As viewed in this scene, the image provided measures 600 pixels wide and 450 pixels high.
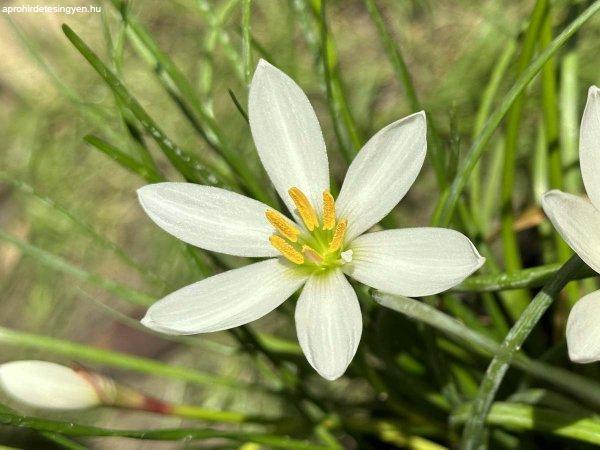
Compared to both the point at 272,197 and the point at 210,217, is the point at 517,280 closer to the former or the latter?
the point at 210,217

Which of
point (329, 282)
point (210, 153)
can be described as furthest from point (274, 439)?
point (210, 153)

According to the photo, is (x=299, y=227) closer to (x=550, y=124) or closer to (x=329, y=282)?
(x=329, y=282)

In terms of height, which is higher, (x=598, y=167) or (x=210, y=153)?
(x=210, y=153)

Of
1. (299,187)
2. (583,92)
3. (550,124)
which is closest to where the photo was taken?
(299,187)

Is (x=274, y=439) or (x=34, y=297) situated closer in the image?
(x=274, y=439)

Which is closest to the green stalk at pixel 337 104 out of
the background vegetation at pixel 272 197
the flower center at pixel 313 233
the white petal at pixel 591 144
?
the background vegetation at pixel 272 197

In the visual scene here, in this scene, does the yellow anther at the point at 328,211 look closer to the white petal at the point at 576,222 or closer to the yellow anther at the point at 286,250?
the yellow anther at the point at 286,250
